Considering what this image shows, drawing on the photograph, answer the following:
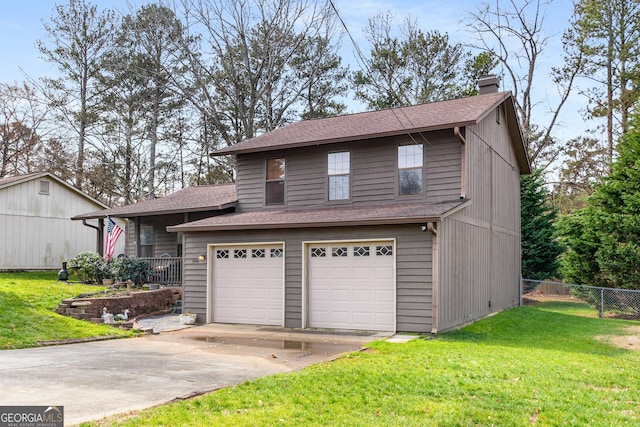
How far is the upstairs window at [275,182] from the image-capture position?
1518 cm

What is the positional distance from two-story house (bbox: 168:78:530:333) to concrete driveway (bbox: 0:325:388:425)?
1.07 meters

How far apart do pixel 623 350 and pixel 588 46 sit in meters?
21.7

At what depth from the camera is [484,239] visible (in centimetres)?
1470

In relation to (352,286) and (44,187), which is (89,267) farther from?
(352,286)

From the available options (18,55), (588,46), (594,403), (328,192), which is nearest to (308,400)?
(594,403)

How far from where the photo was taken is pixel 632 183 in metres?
17.1

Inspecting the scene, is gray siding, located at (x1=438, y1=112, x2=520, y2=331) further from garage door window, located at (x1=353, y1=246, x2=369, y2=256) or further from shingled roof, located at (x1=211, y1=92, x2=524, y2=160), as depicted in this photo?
garage door window, located at (x1=353, y1=246, x2=369, y2=256)

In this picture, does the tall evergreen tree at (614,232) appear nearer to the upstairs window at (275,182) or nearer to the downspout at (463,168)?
the downspout at (463,168)

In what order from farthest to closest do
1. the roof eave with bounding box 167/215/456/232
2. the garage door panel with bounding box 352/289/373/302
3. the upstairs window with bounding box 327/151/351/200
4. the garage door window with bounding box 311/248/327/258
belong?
the upstairs window with bounding box 327/151/351/200
the garage door window with bounding box 311/248/327/258
the garage door panel with bounding box 352/289/373/302
the roof eave with bounding box 167/215/456/232

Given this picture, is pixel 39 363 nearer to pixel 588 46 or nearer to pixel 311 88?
pixel 311 88

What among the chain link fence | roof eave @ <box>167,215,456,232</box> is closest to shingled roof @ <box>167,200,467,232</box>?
roof eave @ <box>167,215,456,232</box>

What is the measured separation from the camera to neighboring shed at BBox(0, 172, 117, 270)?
2089 centimetres

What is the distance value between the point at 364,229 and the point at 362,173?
2.18m

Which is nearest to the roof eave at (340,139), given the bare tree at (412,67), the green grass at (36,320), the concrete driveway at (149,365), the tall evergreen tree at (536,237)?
the concrete driveway at (149,365)
